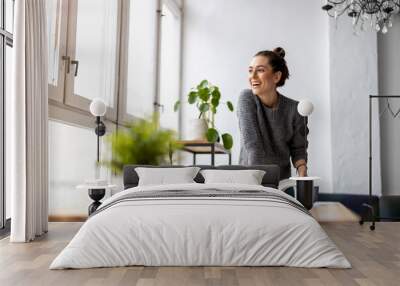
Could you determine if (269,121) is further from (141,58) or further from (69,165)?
(141,58)

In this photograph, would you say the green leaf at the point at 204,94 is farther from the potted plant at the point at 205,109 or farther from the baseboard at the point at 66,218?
the baseboard at the point at 66,218

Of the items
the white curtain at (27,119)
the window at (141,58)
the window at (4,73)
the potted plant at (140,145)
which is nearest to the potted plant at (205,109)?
the potted plant at (140,145)

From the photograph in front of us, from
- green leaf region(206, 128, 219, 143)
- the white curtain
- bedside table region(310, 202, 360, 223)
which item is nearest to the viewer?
the white curtain

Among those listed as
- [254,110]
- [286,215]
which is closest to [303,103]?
[254,110]

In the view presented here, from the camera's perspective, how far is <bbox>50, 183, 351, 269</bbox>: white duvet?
2.95 m

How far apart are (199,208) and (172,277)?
518mm

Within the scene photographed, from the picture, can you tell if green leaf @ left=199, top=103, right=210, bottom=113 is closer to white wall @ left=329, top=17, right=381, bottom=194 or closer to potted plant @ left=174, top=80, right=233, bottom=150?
potted plant @ left=174, top=80, right=233, bottom=150

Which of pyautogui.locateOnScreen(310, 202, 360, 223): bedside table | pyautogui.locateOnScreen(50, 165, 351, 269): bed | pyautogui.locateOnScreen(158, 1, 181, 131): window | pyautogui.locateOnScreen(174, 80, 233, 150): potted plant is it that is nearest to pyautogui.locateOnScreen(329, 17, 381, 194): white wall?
pyautogui.locateOnScreen(310, 202, 360, 223): bedside table

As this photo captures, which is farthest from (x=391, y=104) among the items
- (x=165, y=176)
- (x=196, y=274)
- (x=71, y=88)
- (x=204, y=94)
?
(x=196, y=274)

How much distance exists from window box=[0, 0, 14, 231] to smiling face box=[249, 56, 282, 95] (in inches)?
80.1

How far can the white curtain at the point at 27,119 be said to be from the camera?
3.84 m

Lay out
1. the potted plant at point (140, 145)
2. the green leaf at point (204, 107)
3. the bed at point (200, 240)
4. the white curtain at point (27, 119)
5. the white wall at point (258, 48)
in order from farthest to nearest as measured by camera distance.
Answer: the white wall at point (258, 48), the green leaf at point (204, 107), the potted plant at point (140, 145), the white curtain at point (27, 119), the bed at point (200, 240)

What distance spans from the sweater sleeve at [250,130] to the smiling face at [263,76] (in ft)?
0.36

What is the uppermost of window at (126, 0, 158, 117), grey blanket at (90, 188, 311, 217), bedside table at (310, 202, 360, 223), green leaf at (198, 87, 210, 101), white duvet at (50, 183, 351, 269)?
window at (126, 0, 158, 117)
